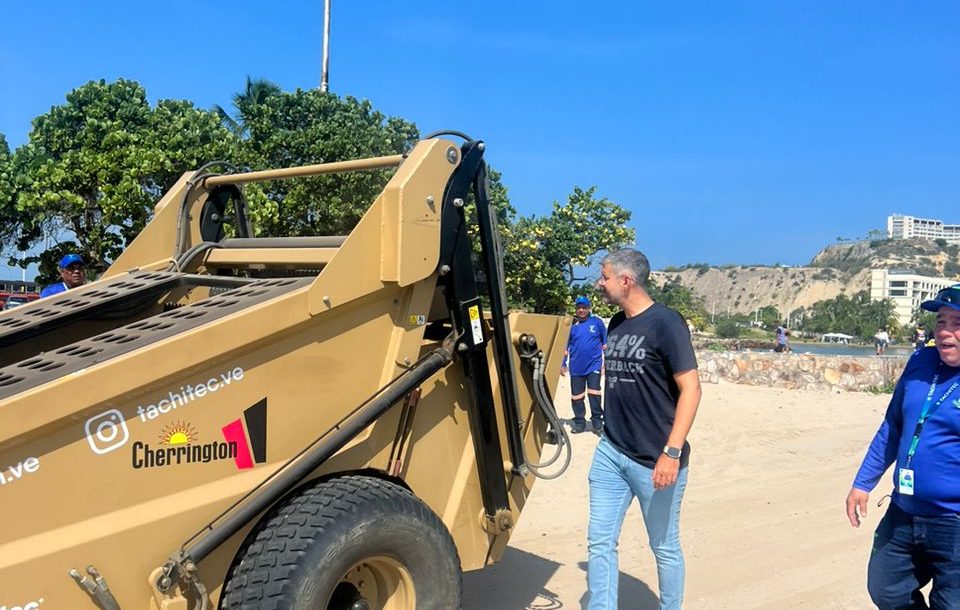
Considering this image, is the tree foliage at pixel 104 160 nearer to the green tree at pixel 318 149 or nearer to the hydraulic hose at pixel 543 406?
the green tree at pixel 318 149

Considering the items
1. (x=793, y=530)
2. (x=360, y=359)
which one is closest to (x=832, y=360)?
(x=793, y=530)

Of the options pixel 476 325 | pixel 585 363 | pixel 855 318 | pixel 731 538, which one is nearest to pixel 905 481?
pixel 476 325

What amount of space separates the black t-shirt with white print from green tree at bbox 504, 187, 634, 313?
13.1m

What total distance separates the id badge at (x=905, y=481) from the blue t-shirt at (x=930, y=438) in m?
0.02

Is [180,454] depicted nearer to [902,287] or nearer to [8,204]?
[8,204]

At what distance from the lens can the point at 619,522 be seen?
12.2ft

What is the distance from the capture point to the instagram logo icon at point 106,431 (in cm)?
250

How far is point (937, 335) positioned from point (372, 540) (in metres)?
2.30

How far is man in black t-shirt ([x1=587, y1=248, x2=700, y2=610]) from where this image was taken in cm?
361

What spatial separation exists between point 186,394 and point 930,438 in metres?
2.78

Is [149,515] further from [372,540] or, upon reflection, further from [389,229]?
[389,229]

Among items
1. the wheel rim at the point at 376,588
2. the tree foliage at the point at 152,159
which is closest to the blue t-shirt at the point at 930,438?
the wheel rim at the point at 376,588

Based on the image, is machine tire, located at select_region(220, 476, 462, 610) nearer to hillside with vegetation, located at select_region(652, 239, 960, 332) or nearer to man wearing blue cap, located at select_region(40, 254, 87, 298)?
man wearing blue cap, located at select_region(40, 254, 87, 298)

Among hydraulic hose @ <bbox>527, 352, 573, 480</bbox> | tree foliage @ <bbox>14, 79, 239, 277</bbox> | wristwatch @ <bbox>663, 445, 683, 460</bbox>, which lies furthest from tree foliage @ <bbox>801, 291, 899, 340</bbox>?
wristwatch @ <bbox>663, 445, 683, 460</bbox>
